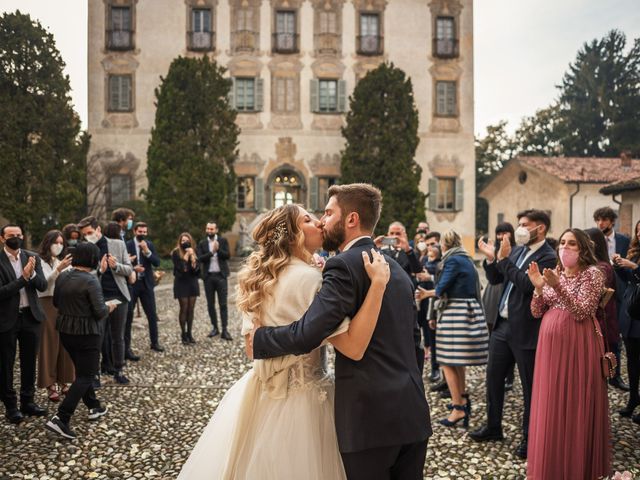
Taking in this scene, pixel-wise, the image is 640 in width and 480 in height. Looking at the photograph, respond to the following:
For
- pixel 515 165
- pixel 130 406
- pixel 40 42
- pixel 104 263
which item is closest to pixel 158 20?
pixel 40 42

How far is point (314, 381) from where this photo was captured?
278cm

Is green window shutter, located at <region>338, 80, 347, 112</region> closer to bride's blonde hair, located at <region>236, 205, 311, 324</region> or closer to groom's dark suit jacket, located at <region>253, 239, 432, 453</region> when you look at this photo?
bride's blonde hair, located at <region>236, 205, 311, 324</region>

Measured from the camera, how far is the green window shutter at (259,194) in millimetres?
25672

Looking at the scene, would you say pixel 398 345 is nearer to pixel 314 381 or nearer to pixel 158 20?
pixel 314 381

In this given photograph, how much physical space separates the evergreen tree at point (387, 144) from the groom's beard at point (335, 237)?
21033 millimetres

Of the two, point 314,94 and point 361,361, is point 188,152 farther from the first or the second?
point 361,361

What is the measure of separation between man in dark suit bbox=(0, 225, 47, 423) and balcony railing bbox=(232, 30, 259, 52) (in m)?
22.0

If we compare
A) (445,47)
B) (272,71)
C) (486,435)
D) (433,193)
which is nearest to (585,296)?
(486,435)

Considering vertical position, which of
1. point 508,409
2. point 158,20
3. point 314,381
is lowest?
point 508,409

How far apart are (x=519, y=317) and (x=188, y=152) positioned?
2066 centimetres

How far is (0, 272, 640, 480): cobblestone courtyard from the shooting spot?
4.36 metres

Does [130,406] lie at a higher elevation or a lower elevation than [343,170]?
lower

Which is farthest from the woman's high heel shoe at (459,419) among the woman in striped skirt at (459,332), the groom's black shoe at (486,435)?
the groom's black shoe at (486,435)

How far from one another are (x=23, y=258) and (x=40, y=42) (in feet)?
59.8
